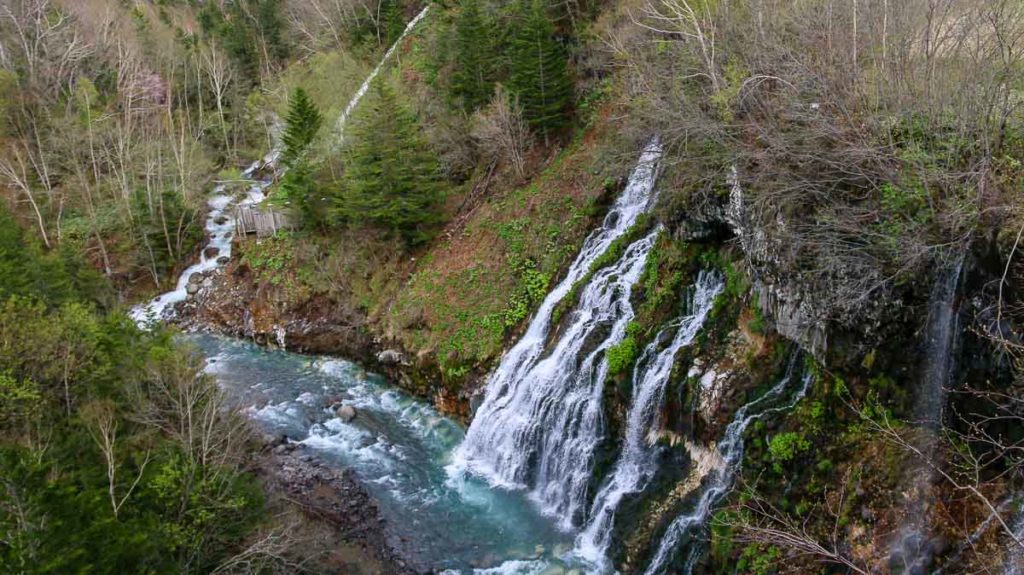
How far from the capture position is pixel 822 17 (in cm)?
1362

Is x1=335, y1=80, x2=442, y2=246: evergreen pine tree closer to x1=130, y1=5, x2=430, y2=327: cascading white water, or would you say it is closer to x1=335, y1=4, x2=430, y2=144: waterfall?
x1=130, y1=5, x2=430, y2=327: cascading white water

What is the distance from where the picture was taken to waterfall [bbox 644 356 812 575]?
12227 mm

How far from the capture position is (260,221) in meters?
29.9

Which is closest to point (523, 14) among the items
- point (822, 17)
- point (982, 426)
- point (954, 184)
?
point (822, 17)

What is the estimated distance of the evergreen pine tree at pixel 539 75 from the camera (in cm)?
2353

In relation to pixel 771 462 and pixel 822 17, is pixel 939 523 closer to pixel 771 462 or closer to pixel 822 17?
pixel 771 462

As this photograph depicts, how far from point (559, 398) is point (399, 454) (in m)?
5.55

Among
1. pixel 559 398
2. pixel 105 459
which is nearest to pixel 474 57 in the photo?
pixel 559 398

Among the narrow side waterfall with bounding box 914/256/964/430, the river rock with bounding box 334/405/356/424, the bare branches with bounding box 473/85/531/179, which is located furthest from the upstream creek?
the bare branches with bounding box 473/85/531/179

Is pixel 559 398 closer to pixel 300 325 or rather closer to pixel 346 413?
pixel 346 413

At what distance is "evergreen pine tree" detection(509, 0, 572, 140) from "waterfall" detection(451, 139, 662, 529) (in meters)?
6.51

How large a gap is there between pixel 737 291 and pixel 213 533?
1209cm

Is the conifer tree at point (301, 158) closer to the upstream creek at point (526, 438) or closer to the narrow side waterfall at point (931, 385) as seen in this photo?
the upstream creek at point (526, 438)

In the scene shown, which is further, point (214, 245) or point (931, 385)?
point (214, 245)
